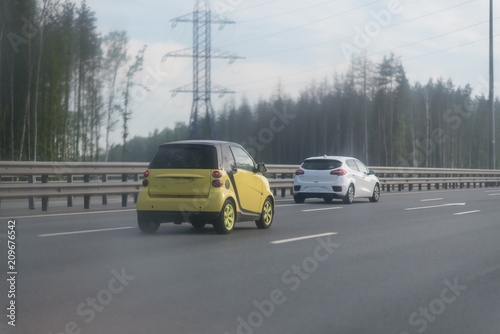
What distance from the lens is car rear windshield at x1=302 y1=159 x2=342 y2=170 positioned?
2070 cm

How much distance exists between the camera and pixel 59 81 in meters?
43.1

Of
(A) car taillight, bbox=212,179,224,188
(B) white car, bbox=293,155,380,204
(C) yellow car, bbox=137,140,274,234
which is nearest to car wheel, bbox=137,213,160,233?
(C) yellow car, bbox=137,140,274,234

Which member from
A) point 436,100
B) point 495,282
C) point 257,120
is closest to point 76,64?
point 495,282

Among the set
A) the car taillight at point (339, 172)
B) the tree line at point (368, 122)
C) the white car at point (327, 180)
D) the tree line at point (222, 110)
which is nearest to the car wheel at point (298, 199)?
the white car at point (327, 180)

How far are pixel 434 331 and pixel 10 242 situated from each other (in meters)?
6.88

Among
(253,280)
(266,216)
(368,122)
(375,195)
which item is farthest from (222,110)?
(253,280)

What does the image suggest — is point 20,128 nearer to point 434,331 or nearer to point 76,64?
point 76,64

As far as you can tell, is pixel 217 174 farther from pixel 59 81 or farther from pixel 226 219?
pixel 59 81

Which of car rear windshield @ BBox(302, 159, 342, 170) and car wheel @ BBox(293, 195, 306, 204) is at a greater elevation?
car rear windshield @ BBox(302, 159, 342, 170)

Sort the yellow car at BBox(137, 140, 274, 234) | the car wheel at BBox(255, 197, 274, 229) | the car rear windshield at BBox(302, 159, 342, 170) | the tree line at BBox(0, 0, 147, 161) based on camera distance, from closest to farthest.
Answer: the yellow car at BBox(137, 140, 274, 234), the car wheel at BBox(255, 197, 274, 229), the car rear windshield at BBox(302, 159, 342, 170), the tree line at BBox(0, 0, 147, 161)

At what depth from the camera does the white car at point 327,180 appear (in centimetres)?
2031

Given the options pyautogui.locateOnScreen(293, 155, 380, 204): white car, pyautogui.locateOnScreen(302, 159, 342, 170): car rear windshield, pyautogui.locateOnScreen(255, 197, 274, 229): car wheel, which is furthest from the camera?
pyautogui.locateOnScreen(302, 159, 342, 170): car rear windshield

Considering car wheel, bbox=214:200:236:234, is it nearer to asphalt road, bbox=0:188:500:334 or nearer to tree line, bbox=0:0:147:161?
asphalt road, bbox=0:188:500:334

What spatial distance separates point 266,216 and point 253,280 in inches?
209
